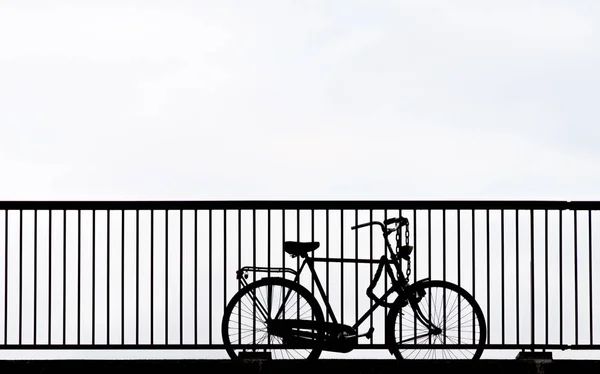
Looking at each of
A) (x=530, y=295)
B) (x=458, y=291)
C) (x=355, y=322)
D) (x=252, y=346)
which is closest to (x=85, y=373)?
(x=252, y=346)

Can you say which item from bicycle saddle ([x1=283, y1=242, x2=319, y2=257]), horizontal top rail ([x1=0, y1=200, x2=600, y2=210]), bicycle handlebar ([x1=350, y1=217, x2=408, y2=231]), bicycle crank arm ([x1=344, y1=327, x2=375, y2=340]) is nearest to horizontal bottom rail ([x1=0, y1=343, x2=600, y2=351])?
bicycle crank arm ([x1=344, y1=327, x2=375, y2=340])

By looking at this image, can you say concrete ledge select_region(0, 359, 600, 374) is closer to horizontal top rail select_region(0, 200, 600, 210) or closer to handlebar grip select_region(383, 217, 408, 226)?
handlebar grip select_region(383, 217, 408, 226)

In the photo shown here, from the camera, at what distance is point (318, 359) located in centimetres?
1078

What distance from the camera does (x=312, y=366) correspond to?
34.8 feet

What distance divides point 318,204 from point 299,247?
1.45ft

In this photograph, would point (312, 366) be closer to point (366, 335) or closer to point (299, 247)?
point (366, 335)

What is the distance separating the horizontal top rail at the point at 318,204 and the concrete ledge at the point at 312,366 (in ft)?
4.52

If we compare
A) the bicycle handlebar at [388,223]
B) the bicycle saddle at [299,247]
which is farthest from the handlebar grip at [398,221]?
the bicycle saddle at [299,247]

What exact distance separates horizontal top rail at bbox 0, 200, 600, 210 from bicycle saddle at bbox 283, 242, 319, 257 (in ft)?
1.17

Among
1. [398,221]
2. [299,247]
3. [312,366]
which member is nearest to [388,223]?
[398,221]

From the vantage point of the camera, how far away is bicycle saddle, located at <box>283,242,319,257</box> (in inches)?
424

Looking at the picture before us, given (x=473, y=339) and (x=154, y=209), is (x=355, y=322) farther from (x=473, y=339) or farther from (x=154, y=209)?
→ (x=154, y=209)

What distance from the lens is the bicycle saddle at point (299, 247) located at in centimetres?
A: 1076

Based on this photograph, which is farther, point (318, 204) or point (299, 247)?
point (318, 204)
